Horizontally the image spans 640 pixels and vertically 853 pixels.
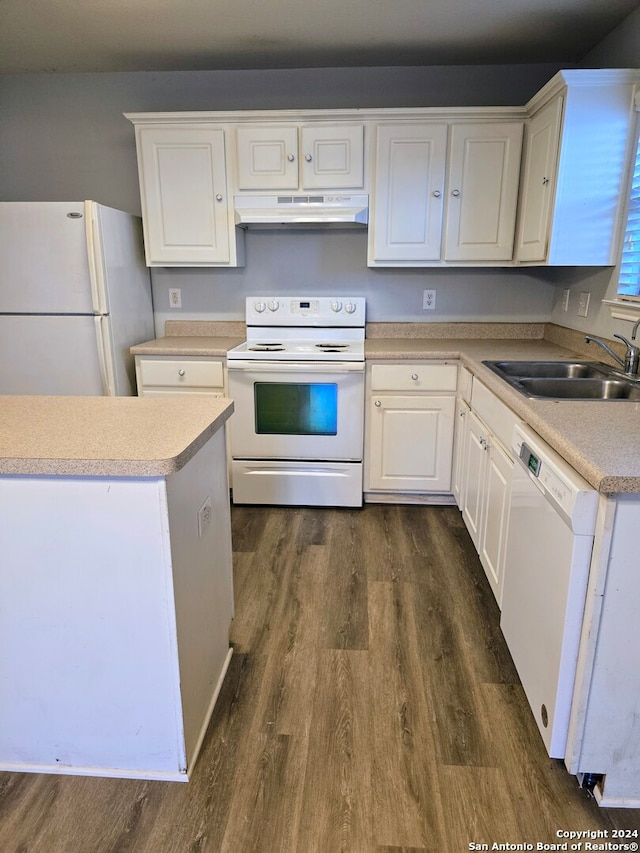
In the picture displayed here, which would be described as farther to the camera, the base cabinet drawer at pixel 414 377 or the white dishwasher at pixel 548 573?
the base cabinet drawer at pixel 414 377

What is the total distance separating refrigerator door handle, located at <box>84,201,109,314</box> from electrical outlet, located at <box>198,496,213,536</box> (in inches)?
67.0

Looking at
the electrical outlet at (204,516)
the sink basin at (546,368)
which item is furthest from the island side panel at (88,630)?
the sink basin at (546,368)

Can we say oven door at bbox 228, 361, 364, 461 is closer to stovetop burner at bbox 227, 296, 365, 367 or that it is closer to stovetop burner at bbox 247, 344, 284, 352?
stovetop burner at bbox 247, 344, 284, 352

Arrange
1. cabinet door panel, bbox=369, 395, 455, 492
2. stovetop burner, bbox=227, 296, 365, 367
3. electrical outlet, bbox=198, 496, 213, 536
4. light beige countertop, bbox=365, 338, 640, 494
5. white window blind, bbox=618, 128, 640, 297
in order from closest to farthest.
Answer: light beige countertop, bbox=365, 338, 640, 494
electrical outlet, bbox=198, 496, 213, 536
white window blind, bbox=618, 128, 640, 297
cabinet door panel, bbox=369, 395, 455, 492
stovetop burner, bbox=227, 296, 365, 367

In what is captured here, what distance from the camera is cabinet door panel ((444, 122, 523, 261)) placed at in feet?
9.17

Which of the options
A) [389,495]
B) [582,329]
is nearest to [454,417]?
[389,495]

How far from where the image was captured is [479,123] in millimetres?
2783

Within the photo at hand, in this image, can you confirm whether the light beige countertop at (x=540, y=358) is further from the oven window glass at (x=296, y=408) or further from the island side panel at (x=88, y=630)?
the island side panel at (x=88, y=630)

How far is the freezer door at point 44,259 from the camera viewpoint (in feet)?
8.89

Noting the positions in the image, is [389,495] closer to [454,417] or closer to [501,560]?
[454,417]

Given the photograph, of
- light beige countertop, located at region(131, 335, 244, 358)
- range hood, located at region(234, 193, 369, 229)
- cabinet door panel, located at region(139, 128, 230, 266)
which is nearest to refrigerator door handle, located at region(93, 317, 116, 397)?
light beige countertop, located at region(131, 335, 244, 358)

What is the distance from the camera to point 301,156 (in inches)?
113

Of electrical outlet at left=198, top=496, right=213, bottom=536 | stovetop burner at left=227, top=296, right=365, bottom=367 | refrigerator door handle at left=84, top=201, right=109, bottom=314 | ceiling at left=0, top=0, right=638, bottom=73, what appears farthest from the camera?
stovetop burner at left=227, top=296, right=365, bottom=367

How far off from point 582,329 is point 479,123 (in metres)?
1.16
